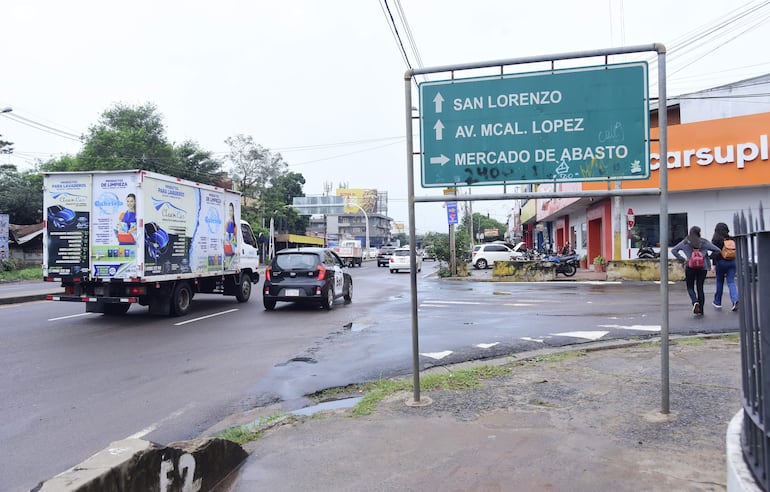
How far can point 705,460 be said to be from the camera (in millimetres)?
3879

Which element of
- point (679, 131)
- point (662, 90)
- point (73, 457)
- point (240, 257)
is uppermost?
point (679, 131)

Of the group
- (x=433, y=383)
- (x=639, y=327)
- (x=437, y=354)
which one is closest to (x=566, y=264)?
(x=639, y=327)

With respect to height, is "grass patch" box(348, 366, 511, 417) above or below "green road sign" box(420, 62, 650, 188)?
below

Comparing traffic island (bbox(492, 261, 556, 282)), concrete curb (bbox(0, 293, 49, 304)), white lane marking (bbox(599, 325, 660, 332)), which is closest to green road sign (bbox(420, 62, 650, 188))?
white lane marking (bbox(599, 325, 660, 332))

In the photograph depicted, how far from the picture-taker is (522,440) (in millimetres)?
4430

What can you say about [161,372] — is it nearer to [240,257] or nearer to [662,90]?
[662,90]

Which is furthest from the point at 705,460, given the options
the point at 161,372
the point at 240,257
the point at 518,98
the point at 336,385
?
the point at 240,257

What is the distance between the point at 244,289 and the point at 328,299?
356cm

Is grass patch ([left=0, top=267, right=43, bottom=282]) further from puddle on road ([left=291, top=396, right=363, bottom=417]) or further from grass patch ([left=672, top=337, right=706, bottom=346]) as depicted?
grass patch ([left=672, top=337, right=706, bottom=346])

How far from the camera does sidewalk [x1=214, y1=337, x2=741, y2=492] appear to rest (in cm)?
375

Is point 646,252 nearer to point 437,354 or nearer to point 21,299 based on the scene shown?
point 437,354

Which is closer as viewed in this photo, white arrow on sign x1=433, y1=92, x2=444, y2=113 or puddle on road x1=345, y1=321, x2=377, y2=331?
white arrow on sign x1=433, y1=92, x2=444, y2=113

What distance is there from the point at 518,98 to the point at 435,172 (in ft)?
3.45

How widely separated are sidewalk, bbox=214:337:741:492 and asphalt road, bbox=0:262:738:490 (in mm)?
1215
